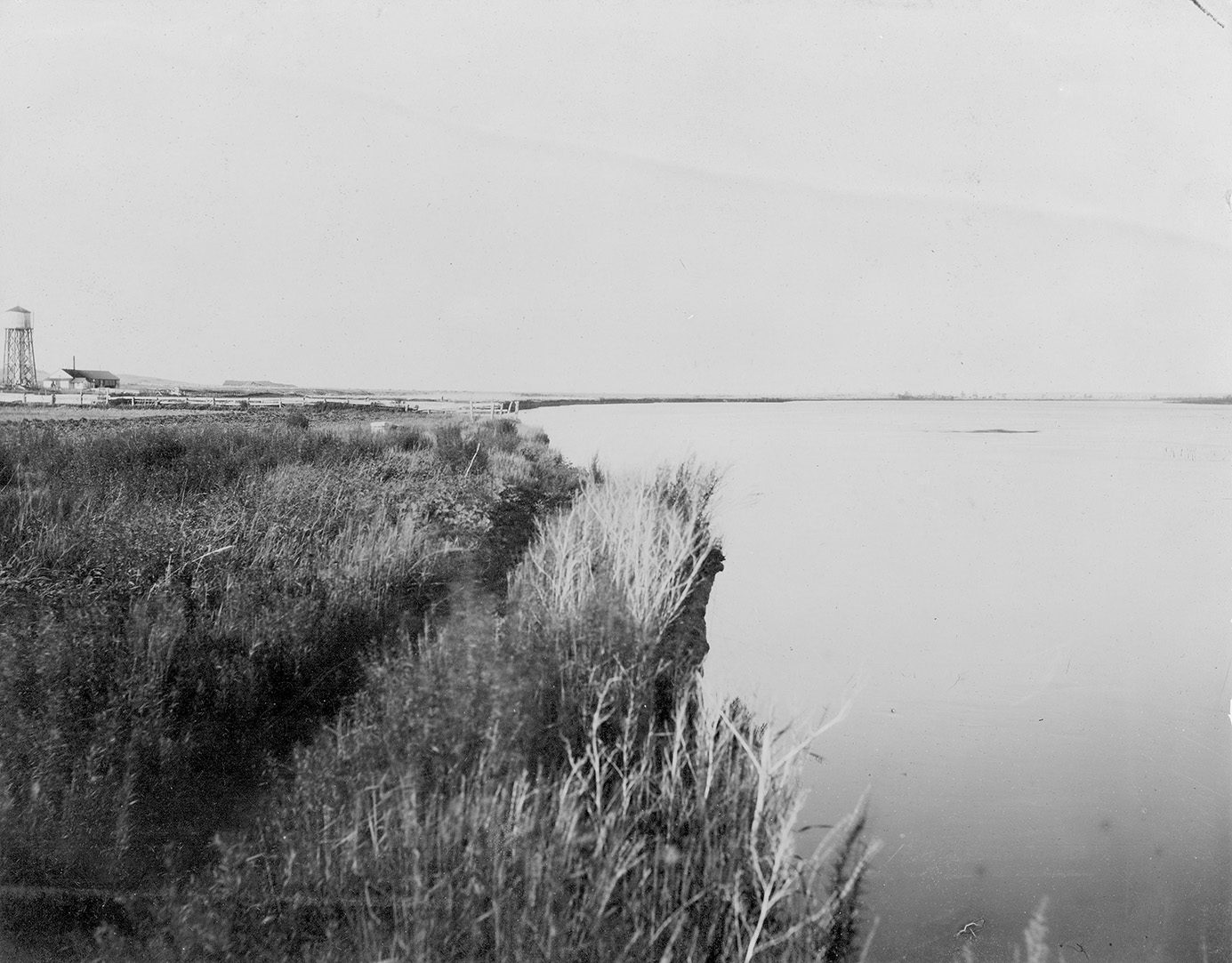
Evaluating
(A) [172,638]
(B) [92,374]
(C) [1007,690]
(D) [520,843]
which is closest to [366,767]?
(D) [520,843]

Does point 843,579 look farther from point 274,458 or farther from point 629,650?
point 274,458

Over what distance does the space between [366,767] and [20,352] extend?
212 feet

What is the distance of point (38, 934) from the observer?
3201 mm

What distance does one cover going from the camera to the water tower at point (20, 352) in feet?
177

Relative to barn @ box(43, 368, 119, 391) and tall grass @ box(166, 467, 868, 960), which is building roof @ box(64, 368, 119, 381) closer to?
barn @ box(43, 368, 119, 391)

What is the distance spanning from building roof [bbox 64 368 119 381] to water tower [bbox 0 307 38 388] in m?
17.1

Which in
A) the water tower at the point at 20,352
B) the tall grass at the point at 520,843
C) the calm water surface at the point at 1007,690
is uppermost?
the water tower at the point at 20,352

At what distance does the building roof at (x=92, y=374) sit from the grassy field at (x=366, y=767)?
77.8 metres

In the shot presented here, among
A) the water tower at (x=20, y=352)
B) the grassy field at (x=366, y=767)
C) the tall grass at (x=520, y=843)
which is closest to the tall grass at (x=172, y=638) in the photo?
the grassy field at (x=366, y=767)

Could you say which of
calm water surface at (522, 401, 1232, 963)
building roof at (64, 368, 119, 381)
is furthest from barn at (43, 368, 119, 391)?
calm water surface at (522, 401, 1232, 963)

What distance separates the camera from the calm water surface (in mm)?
4496

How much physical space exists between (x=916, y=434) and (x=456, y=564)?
42.1 meters

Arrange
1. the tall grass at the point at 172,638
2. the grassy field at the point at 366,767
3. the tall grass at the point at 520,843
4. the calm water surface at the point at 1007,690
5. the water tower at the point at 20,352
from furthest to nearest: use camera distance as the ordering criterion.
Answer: the water tower at the point at 20,352 < the calm water surface at the point at 1007,690 < the tall grass at the point at 172,638 < the grassy field at the point at 366,767 < the tall grass at the point at 520,843

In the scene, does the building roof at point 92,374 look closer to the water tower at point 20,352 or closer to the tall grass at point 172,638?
the water tower at point 20,352
